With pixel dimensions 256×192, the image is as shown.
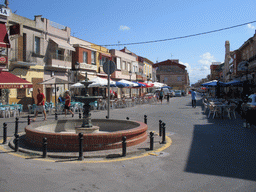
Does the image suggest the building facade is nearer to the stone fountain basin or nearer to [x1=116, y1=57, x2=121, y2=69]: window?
[x1=116, y1=57, x2=121, y2=69]: window

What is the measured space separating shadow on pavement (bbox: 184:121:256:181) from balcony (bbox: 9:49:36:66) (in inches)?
605

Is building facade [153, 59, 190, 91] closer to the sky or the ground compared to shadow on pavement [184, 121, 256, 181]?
closer to the sky

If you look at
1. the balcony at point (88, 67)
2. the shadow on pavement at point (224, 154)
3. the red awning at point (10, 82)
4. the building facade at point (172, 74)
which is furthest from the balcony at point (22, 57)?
the building facade at point (172, 74)

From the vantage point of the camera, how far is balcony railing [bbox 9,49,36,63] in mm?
19453

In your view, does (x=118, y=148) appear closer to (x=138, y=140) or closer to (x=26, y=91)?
(x=138, y=140)

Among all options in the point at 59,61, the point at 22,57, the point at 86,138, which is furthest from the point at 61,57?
the point at 86,138

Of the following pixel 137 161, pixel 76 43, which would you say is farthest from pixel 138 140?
pixel 76 43

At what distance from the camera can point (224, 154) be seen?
6848 mm

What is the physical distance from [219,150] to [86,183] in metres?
4.33

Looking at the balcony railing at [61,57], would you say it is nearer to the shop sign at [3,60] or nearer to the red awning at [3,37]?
the shop sign at [3,60]

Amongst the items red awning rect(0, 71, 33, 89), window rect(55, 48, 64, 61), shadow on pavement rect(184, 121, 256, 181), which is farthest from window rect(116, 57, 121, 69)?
shadow on pavement rect(184, 121, 256, 181)

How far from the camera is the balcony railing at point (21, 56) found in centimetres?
1945

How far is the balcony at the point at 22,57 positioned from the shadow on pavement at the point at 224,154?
50.4 ft

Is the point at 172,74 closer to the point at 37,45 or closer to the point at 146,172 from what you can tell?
the point at 37,45
